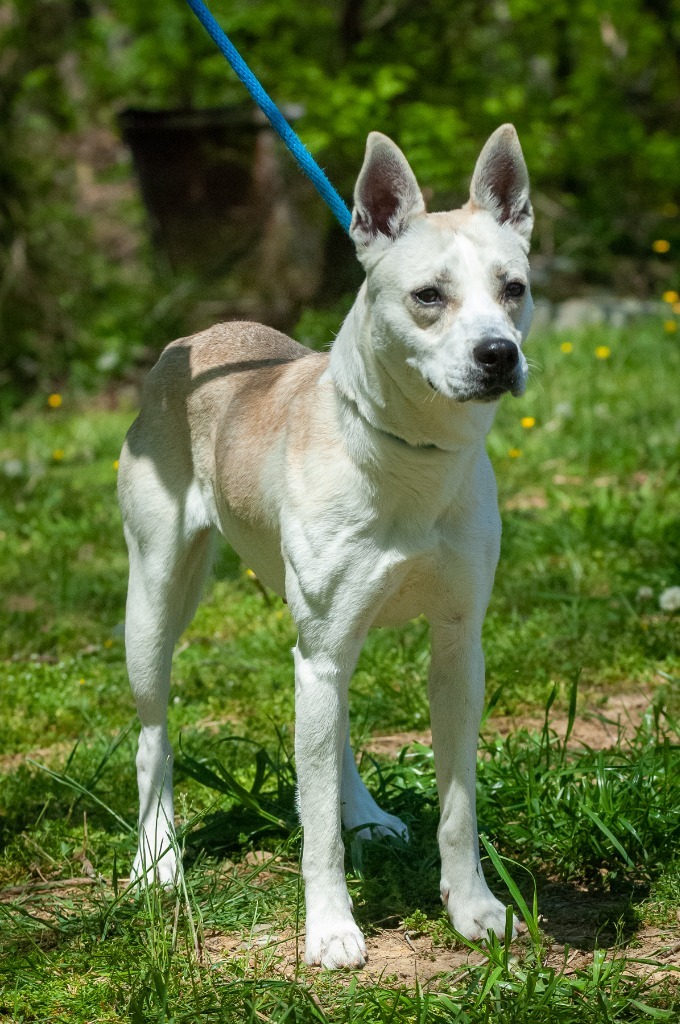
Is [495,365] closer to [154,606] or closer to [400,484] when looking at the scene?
[400,484]

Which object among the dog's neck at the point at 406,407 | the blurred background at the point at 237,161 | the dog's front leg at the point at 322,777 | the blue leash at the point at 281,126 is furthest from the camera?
the blurred background at the point at 237,161

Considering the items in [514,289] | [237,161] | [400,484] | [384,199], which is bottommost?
[400,484]

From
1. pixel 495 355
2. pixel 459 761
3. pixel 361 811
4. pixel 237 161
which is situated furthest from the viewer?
pixel 237 161

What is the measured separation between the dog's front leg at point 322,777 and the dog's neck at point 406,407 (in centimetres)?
54

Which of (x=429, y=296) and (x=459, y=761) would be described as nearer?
(x=429, y=296)

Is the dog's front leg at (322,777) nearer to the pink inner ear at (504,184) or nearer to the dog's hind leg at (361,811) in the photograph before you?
the dog's hind leg at (361,811)

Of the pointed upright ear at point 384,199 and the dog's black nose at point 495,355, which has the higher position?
the pointed upright ear at point 384,199

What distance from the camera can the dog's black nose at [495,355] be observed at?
2.53 metres

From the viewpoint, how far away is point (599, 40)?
14.3 m

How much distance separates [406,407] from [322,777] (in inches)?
35.3

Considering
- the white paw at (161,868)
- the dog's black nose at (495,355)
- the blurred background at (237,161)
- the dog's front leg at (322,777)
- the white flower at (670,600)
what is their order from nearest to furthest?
the dog's black nose at (495,355)
the dog's front leg at (322,777)
the white paw at (161,868)
the white flower at (670,600)
the blurred background at (237,161)

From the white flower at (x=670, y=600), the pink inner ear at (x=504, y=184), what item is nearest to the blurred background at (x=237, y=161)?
the white flower at (x=670, y=600)

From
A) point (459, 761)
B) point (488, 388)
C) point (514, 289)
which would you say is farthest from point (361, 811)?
point (514, 289)

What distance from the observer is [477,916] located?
2895 millimetres
